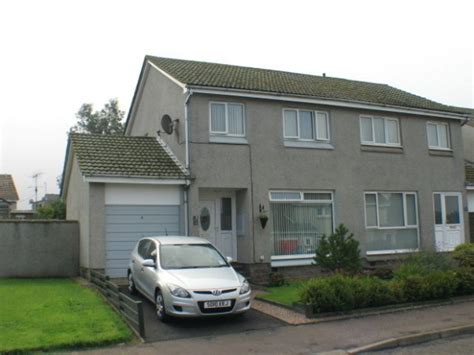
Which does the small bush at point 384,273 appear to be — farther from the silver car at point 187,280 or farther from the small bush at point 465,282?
the silver car at point 187,280

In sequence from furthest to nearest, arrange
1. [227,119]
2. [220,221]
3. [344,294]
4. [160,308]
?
[220,221] → [227,119] → [344,294] → [160,308]

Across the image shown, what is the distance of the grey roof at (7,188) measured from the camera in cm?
3559

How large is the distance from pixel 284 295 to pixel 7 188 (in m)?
30.5


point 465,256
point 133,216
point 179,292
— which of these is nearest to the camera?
point 179,292

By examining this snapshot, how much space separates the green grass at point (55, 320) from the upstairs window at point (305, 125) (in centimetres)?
808

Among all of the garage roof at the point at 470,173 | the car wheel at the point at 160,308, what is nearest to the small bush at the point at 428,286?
the car wheel at the point at 160,308

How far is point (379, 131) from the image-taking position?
59.4 ft

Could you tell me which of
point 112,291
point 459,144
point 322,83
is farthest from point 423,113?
point 112,291

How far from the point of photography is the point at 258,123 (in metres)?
15.7

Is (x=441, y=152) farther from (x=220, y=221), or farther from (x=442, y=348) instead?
(x=442, y=348)

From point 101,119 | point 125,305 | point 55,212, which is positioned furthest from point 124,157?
point 101,119

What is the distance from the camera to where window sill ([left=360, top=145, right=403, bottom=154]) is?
57.5 feet

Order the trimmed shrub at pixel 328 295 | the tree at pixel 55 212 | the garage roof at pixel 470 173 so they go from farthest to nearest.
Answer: the tree at pixel 55 212, the garage roof at pixel 470 173, the trimmed shrub at pixel 328 295

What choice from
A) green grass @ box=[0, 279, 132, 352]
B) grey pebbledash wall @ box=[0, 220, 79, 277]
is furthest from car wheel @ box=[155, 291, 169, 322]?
grey pebbledash wall @ box=[0, 220, 79, 277]
